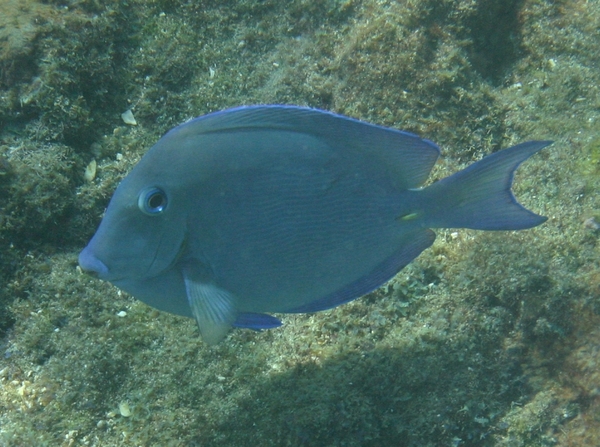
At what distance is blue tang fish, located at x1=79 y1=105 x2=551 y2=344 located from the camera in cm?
165

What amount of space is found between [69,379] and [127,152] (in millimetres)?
1700

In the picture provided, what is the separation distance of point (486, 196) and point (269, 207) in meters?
0.88

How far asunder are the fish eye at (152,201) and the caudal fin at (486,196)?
3.50 feet

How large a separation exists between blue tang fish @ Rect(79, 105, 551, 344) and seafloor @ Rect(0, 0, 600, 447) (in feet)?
2.83

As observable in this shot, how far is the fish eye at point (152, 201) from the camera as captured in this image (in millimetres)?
1627

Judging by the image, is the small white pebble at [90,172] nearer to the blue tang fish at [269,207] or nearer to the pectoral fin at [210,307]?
the blue tang fish at [269,207]

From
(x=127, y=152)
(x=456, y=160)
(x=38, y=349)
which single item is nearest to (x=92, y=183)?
(x=127, y=152)

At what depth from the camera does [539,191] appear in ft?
9.30

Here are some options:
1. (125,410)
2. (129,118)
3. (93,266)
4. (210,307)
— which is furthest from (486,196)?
(129,118)

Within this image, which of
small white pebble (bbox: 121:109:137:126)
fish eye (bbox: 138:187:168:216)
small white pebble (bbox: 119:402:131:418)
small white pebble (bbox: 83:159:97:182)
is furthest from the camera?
small white pebble (bbox: 121:109:137:126)

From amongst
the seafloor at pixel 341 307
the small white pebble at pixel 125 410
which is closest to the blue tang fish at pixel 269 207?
the seafloor at pixel 341 307

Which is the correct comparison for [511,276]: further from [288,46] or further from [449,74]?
[288,46]

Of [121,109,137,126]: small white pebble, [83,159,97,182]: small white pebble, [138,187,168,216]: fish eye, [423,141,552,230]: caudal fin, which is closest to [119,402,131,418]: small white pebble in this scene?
[138,187,168,216]: fish eye

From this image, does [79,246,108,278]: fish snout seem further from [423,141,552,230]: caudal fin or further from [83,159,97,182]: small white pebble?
[83,159,97,182]: small white pebble
